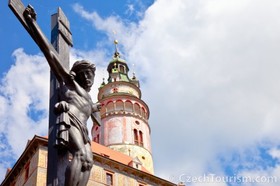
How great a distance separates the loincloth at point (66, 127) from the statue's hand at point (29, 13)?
Result: 1129 millimetres

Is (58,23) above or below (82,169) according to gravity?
above

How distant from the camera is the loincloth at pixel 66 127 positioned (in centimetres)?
379

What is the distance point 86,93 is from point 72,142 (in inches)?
29.0

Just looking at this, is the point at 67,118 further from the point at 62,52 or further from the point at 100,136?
the point at 100,136

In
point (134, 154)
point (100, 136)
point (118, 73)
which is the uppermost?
point (118, 73)

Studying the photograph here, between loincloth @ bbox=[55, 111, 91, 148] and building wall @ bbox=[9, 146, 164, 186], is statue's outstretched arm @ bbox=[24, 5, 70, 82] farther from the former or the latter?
building wall @ bbox=[9, 146, 164, 186]

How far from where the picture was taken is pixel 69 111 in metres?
4.02

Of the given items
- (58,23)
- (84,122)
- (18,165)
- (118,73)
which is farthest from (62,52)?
(118,73)

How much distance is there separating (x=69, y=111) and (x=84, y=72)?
610 mm

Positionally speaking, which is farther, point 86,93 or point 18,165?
point 18,165

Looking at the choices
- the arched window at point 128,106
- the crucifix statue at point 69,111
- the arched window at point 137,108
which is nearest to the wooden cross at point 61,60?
the crucifix statue at point 69,111

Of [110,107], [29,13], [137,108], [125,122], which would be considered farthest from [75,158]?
[137,108]

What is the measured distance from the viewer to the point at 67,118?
3910 mm

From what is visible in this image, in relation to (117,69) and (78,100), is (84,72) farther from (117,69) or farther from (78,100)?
(117,69)
